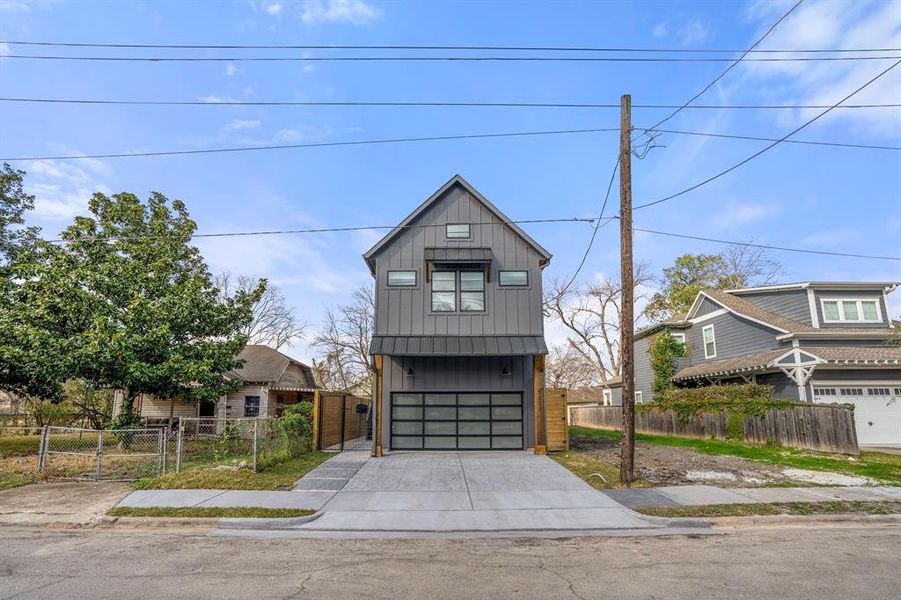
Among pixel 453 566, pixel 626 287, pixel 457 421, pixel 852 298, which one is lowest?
pixel 453 566

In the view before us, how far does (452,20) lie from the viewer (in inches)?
437

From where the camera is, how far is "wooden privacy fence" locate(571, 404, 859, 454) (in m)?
15.6

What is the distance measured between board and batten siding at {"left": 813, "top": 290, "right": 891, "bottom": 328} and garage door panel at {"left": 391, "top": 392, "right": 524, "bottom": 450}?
15.7 m

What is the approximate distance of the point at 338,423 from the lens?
18.4m

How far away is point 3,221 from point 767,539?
92.6ft

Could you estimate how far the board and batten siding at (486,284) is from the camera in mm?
16688

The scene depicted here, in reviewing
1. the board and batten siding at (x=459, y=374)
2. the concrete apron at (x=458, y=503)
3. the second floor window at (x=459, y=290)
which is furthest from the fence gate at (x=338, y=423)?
the second floor window at (x=459, y=290)

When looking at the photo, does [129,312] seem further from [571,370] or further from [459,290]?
[571,370]

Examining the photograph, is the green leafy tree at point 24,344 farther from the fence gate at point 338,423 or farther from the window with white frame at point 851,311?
the window with white frame at point 851,311

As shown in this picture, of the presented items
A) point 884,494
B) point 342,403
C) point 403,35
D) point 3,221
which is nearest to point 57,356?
point 342,403

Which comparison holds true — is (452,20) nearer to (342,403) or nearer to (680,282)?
(342,403)

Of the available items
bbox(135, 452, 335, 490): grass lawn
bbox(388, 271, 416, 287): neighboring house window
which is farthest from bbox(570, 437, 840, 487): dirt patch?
bbox(388, 271, 416, 287): neighboring house window

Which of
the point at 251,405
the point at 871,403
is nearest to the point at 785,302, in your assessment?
the point at 871,403

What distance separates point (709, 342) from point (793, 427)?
10.1m
